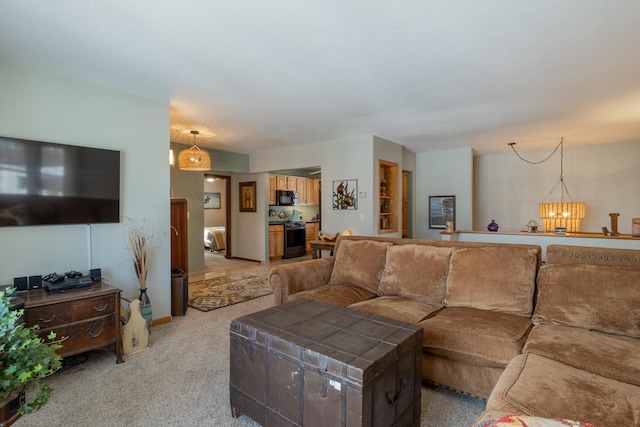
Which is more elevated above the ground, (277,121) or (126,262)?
(277,121)

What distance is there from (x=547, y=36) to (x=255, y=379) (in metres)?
2.90

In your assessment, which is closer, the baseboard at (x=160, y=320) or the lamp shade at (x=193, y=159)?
the baseboard at (x=160, y=320)

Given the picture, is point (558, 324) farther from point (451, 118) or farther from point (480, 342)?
point (451, 118)

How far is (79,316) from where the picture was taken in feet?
7.86

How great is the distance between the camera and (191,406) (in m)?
2.00

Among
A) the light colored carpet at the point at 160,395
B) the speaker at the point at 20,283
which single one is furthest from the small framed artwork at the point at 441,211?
the speaker at the point at 20,283

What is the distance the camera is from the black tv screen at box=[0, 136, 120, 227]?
2482 mm

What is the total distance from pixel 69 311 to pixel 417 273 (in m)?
Result: 2.73

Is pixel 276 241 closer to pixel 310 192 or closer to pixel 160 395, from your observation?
pixel 310 192

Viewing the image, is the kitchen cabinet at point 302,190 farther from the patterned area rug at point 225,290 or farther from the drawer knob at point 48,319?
the drawer knob at point 48,319

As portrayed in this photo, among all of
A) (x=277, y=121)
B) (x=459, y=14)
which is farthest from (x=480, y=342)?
(x=277, y=121)

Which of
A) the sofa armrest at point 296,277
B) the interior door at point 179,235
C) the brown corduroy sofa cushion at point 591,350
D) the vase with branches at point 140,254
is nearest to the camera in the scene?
the brown corduroy sofa cushion at point 591,350

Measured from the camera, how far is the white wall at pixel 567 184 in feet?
18.7

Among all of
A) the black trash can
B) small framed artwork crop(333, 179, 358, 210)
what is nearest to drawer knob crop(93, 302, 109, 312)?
the black trash can
